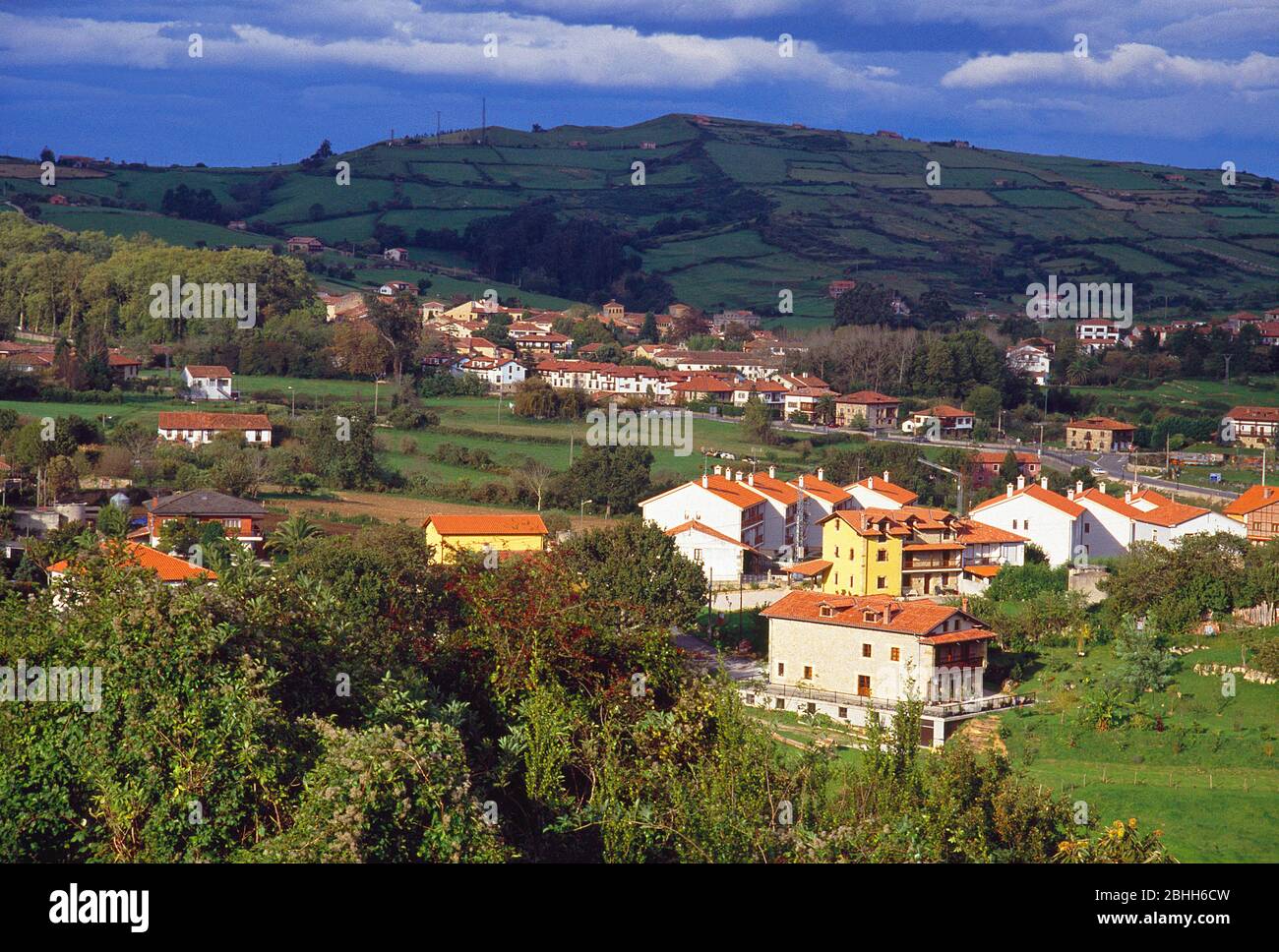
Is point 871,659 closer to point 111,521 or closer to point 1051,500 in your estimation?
point 1051,500

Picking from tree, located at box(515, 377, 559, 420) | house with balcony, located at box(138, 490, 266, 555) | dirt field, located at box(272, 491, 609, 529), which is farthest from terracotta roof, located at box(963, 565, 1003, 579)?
tree, located at box(515, 377, 559, 420)

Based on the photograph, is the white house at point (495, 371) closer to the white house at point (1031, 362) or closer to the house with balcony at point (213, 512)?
the white house at point (1031, 362)

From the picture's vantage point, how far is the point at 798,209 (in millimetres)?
93750

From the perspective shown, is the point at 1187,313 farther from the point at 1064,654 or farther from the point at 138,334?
the point at 1064,654

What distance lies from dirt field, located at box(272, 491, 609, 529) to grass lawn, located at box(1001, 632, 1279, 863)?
40.5ft

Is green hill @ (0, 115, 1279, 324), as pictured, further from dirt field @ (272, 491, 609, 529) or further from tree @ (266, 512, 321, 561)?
tree @ (266, 512, 321, 561)

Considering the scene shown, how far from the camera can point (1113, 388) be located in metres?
54.7

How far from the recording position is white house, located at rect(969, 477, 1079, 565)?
28938 mm

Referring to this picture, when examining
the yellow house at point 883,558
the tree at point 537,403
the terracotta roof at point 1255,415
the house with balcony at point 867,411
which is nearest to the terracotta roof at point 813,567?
the yellow house at point 883,558

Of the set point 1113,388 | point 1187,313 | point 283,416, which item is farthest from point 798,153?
point 283,416

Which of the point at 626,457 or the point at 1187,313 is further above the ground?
the point at 1187,313

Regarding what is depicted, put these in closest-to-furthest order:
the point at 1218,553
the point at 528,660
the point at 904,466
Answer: the point at 528,660 → the point at 1218,553 → the point at 904,466

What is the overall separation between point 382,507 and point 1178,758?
18.0 meters

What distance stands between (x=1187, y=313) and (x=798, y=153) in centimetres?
4553
